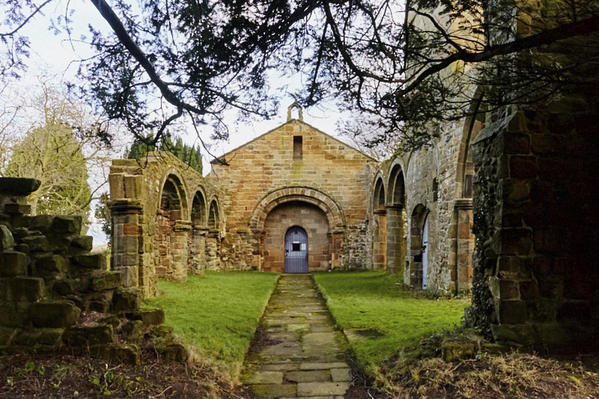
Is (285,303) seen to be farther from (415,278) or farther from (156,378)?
(156,378)

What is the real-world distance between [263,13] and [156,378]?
3579 millimetres

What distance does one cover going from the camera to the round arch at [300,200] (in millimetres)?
18750

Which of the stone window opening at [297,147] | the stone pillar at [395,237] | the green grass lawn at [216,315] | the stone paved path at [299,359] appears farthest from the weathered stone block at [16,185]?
the stone window opening at [297,147]

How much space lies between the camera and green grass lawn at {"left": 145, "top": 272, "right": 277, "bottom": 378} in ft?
16.0

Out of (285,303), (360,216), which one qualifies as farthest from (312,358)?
(360,216)

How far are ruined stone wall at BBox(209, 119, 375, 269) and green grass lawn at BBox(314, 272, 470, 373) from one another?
25.9 ft

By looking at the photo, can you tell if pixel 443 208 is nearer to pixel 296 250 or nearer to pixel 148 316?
pixel 148 316

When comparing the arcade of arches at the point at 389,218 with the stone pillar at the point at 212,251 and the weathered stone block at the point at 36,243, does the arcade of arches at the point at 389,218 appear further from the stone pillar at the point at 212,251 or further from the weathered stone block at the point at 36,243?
the weathered stone block at the point at 36,243

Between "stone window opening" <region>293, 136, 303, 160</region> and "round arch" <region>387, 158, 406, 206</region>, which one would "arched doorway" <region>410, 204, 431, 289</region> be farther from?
"stone window opening" <region>293, 136, 303, 160</region>

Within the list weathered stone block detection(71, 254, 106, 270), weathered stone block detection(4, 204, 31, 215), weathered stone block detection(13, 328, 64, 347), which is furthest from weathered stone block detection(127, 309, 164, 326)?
weathered stone block detection(4, 204, 31, 215)

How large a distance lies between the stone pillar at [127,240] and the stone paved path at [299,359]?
2.76 meters

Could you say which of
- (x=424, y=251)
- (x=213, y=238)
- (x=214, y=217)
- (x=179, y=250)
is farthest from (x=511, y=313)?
(x=214, y=217)

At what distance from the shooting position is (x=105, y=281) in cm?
406

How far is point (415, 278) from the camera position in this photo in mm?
11172
